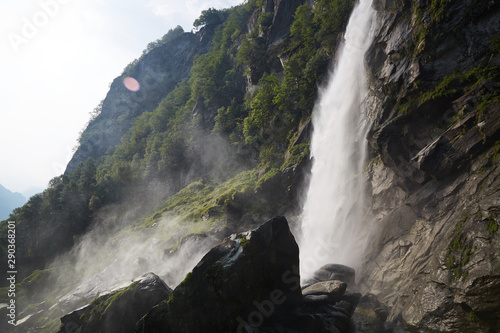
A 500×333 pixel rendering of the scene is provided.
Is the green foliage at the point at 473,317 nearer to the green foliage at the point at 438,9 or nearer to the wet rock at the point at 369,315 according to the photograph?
the wet rock at the point at 369,315

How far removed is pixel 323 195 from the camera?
22.3 meters

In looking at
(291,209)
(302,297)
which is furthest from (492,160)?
(291,209)

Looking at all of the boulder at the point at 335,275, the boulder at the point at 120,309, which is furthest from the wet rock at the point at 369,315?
the boulder at the point at 120,309

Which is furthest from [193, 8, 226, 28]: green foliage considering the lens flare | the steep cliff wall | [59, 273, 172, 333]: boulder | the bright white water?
[59, 273, 172, 333]: boulder

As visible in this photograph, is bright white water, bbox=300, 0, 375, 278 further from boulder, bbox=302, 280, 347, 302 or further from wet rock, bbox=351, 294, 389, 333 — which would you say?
wet rock, bbox=351, 294, 389, 333

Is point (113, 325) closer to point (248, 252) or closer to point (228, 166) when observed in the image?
point (248, 252)

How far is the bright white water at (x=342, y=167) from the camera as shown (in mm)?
18062

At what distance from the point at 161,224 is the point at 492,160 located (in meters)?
33.7

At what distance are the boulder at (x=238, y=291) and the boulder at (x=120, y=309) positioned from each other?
2552mm

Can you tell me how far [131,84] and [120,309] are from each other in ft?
354

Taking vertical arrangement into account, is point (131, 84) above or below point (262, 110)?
above

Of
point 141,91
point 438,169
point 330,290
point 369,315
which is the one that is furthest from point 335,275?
point 141,91

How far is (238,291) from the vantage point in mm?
10641

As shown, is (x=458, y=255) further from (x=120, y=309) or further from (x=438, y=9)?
(x=120, y=309)
